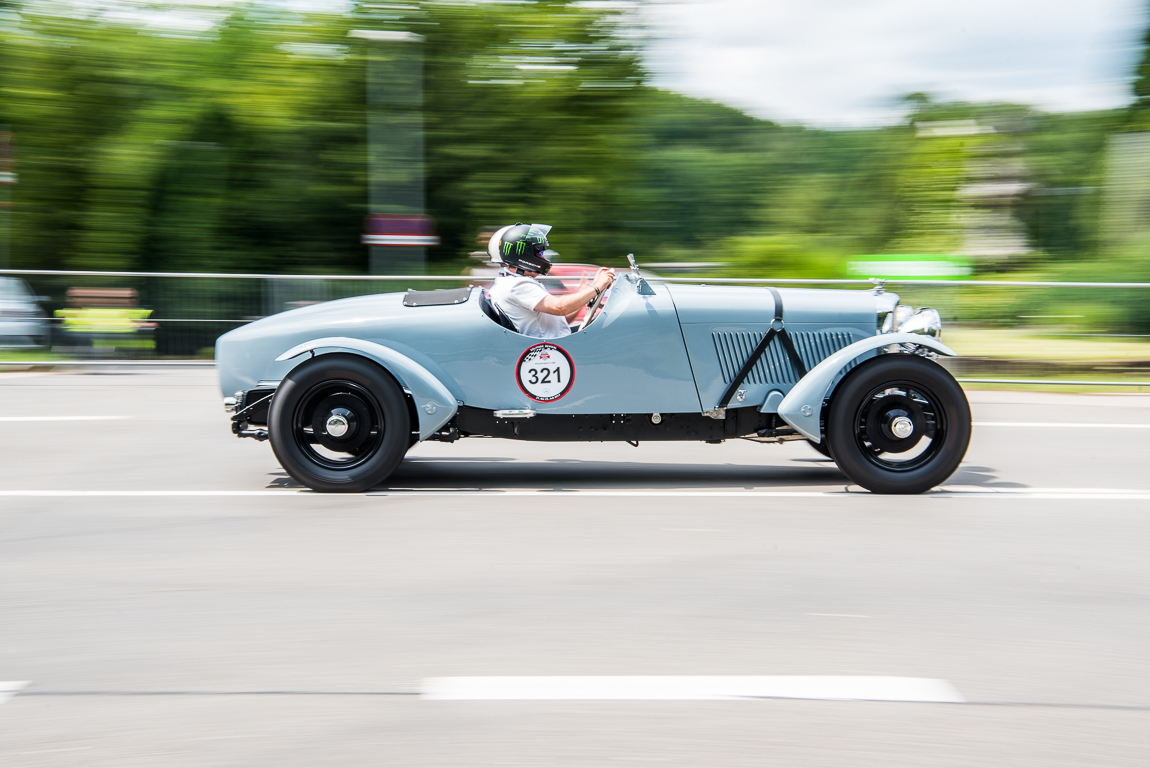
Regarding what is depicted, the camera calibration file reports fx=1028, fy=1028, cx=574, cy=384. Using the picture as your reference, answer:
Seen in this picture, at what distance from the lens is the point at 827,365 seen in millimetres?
5672

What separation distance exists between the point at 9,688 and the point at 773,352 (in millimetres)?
4080

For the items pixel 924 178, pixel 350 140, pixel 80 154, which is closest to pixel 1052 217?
pixel 924 178

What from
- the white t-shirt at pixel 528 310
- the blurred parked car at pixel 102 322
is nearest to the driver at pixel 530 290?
the white t-shirt at pixel 528 310

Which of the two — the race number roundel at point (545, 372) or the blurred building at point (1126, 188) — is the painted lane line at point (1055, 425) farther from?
the blurred building at point (1126, 188)

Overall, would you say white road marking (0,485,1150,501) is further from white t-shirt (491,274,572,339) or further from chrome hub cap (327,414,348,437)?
white t-shirt (491,274,572,339)

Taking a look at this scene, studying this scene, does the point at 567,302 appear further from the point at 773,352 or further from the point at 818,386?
the point at 818,386

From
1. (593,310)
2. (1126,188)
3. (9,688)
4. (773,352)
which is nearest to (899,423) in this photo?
(773,352)

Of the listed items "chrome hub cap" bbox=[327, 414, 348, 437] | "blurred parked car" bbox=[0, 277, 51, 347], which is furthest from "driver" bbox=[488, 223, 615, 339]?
"blurred parked car" bbox=[0, 277, 51, 347]

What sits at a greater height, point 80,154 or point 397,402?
point 80,154

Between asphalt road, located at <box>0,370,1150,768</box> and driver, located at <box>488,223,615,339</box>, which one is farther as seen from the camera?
driver, located at <box>488,223,615,339</box>

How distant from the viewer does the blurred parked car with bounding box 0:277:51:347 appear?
1160 cm

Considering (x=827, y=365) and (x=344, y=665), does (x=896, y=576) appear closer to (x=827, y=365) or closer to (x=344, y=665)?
(x=827, y=365)

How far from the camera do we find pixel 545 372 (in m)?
5.66

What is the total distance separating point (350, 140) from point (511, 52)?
10.1 ft
